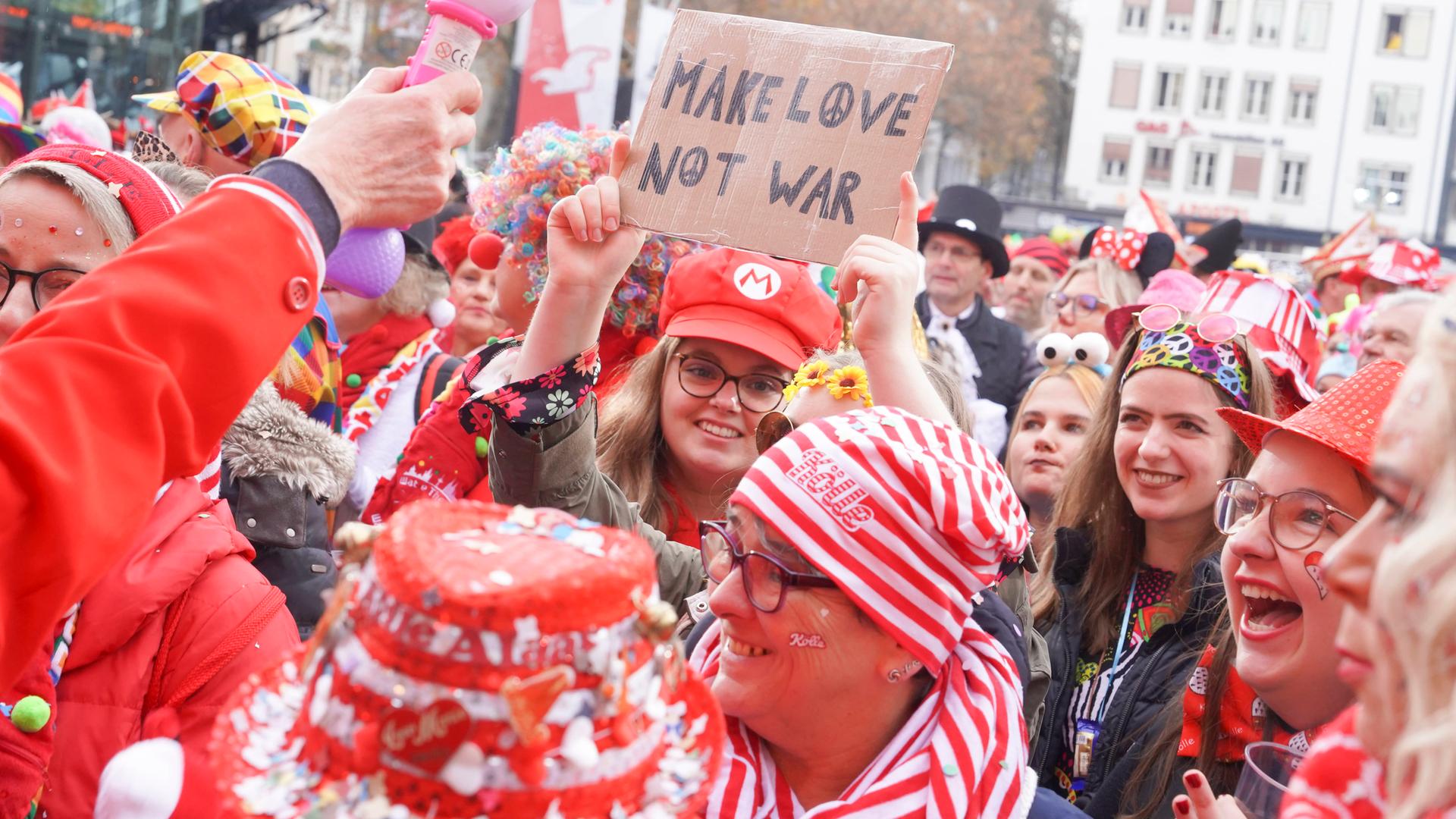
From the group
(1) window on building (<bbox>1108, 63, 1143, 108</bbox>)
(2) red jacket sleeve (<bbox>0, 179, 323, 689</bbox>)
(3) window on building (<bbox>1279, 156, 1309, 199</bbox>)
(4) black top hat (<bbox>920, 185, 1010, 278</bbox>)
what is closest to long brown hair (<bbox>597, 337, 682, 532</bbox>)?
(2) red jacket sleeve (<bbox>0, 179, 323, 689</bbox>)

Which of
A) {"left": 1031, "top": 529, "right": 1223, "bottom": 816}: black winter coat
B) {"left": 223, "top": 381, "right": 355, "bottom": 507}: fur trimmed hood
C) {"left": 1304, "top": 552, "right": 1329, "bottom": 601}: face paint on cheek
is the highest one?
{"left": 1304, "top": 552, "right": 1329, "bottom": 601}: face paint on cheek

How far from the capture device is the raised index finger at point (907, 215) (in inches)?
106

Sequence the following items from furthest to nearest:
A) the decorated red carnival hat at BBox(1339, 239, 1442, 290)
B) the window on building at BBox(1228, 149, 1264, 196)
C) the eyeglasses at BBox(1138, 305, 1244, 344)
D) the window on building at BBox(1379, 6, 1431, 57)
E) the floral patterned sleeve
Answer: the window on building at BBox(1228, 149, 1264, 196), the window on building at BBox(1379, 6, 1431, 57), the decorated red carnival hat at BBox(1339, 239, 1442, 290), the eyeglasses at BBox(1138, 305, 1244, 344), the floral patterned sleeve

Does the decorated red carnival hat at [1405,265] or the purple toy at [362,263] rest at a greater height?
the decorated red carnival hat at [1405,265]

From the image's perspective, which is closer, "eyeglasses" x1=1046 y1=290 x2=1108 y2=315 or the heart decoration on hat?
the heart decoration on hat

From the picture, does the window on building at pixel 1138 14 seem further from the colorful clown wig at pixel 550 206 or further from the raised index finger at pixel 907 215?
the raised index finger at pixel 907 215

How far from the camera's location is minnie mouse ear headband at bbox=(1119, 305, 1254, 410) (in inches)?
145

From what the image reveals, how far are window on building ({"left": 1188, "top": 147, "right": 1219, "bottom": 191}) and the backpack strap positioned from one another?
63.3 metres

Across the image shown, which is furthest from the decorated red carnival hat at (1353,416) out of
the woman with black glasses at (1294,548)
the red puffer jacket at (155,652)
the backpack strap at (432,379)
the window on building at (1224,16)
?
the window on building at (1224,16)

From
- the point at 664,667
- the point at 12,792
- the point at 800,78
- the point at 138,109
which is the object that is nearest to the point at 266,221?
the point at 664,667

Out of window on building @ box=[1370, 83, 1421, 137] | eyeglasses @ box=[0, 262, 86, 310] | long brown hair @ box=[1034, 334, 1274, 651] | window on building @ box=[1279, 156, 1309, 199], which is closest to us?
eyeglasses @ box=[0, 262, 86, 310]

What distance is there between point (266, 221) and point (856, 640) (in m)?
1.11

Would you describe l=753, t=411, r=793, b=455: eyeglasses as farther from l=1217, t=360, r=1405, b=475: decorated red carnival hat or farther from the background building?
the background building

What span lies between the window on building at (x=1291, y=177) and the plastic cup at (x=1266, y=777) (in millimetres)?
65526
